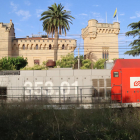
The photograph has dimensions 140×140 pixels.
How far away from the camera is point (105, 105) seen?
1100 centimetres

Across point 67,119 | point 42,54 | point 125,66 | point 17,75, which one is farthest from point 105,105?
point 42,54

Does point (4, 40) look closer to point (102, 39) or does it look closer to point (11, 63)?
point (11, 63)

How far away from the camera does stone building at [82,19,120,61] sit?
64.7 m

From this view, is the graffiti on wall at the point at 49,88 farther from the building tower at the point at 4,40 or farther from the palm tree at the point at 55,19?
the building tower at the point at 4,40

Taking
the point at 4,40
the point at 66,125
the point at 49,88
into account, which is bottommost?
the point at 66,125

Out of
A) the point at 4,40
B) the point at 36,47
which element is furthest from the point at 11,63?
the point at 36,47

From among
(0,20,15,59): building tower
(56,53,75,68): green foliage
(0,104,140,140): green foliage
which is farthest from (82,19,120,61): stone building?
(0,104,140,140): green foliage

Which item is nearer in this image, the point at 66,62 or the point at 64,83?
the point at 64,83

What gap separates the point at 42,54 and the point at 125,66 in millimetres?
48275

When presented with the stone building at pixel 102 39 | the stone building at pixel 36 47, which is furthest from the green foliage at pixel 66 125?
the stone building at pixel 102 39

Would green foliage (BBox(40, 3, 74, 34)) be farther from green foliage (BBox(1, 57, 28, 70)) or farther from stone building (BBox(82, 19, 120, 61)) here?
stone building (BBox(82, 19, 120, 61))

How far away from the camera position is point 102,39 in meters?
66.1

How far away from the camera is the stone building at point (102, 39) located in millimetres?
64662

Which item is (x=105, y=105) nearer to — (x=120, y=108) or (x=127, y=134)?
(x=120, y=108)
